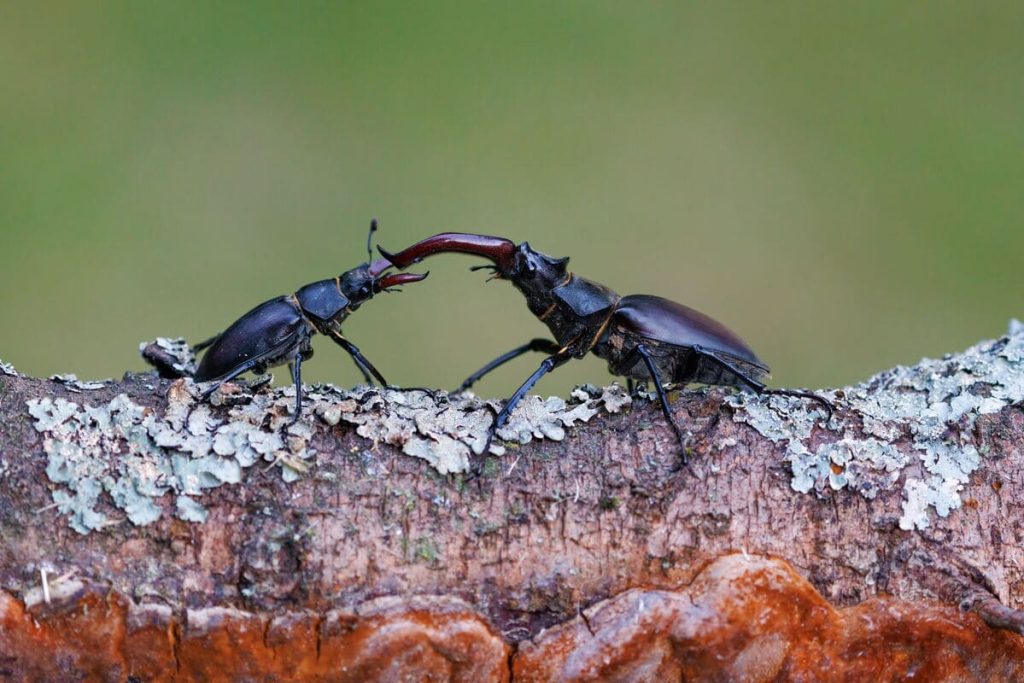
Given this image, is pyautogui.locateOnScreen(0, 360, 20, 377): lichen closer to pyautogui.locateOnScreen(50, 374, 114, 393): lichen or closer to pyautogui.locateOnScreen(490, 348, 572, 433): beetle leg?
pyautogui.locateOnScreen(50, 374, 114, 393): lichen

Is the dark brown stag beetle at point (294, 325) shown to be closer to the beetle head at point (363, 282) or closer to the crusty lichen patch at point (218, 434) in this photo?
the beetle head at point (363, 282)

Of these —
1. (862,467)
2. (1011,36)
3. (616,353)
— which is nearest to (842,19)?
(1011,36)

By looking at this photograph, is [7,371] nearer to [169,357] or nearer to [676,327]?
[169,357]

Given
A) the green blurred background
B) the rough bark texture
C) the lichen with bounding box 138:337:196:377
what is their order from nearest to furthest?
the rough bark texture → the lichen with bounding box 138:337:196:377 → the green blurred background

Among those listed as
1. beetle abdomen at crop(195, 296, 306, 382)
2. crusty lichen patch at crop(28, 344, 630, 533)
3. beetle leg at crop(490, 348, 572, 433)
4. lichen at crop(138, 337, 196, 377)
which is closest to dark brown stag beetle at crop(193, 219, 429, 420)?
beetle abdomen at crop(195, 296, 306, 382)

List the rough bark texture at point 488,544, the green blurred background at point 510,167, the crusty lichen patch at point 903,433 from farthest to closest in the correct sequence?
1. the green blurred background at point 510,167
2. the crusty lichen patch at point 903,433
3. the rough bark texture at point 488,544

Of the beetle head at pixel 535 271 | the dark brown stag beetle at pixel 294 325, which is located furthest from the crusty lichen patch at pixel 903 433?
the dark brown stag beetle at pixel 294 325
